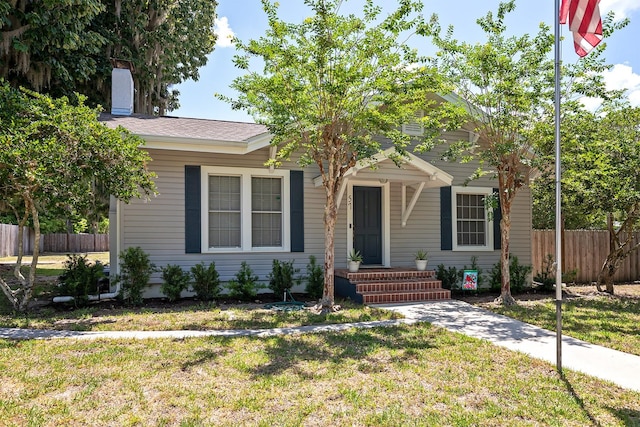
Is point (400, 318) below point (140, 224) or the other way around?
below

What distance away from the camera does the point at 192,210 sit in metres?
8.66

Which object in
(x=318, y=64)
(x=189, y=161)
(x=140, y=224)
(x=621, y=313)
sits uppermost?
(x=318, y=64)

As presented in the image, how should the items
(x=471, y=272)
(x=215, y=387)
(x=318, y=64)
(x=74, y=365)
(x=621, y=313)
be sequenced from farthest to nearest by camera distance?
(x=471, y=272) → (x=621, y=313) → (x=318, y=64) → (x=74, y=365) → (x=215, y=387)

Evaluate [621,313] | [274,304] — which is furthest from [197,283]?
[621,313]

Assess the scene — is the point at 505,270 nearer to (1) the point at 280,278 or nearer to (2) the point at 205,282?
(1) the point at 280,278

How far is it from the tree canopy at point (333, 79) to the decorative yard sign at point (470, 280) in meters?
3.82

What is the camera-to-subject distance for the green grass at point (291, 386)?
11.1 feet

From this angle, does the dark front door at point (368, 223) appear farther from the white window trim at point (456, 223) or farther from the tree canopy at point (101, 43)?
the tree canopy at point (101, 43)

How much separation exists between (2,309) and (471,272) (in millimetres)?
9107

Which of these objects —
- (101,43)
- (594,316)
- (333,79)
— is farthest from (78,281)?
(594,316)

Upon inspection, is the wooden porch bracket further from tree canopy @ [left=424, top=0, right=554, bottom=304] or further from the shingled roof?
the shingled roof

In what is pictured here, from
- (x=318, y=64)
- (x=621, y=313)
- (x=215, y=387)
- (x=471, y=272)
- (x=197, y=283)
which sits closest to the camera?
(x=215, y=387)

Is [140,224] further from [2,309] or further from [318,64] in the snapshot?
[318,64]

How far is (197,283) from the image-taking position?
328 inches
